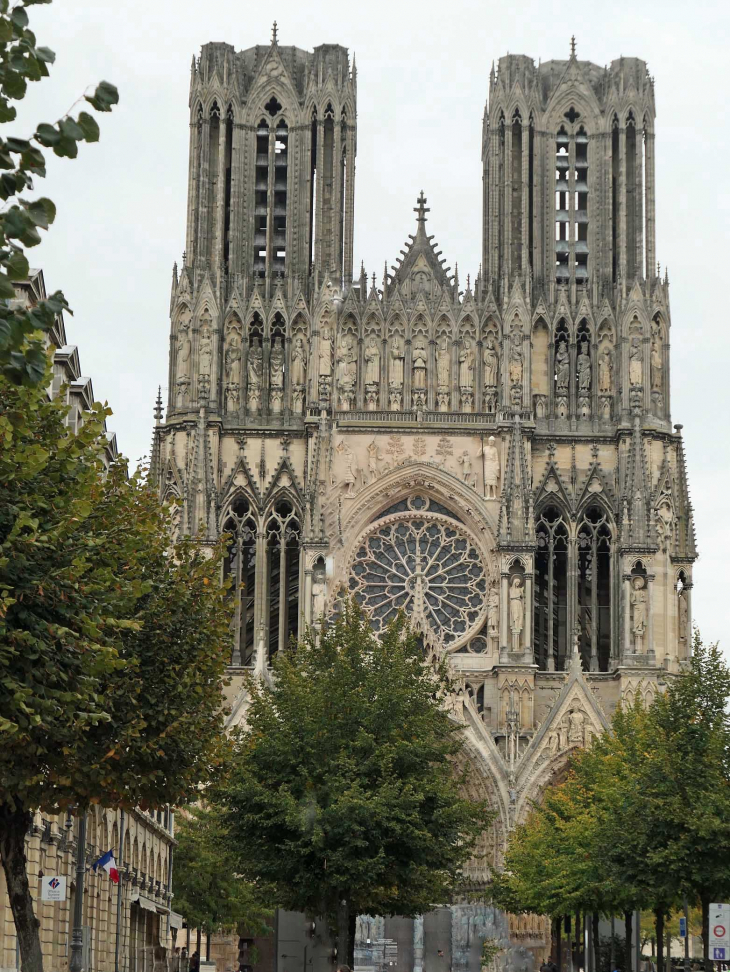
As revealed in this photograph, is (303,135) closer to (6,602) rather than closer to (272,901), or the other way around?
(272,901)

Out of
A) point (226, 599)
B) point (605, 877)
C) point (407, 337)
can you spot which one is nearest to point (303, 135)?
point (407, 337)

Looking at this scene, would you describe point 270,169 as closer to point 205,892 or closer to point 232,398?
point 232,398

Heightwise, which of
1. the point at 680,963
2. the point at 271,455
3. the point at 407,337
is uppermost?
the point at 407,337

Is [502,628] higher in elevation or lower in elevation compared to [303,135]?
lower

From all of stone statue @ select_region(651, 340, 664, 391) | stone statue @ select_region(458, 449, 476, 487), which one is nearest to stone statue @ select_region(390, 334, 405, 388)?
stone statue @ select_region(458, 449, 476, 487)

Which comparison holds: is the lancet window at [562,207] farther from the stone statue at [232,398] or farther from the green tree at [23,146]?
the green tree at [23,146]

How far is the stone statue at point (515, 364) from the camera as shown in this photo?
69.1 meters

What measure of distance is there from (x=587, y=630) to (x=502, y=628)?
441cm

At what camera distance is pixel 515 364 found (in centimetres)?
6919

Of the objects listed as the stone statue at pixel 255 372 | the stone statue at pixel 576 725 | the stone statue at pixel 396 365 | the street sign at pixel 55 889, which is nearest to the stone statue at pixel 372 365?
the stone statue at pixel 396 365

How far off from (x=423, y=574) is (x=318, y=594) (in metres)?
4.28

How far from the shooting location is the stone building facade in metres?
38.6

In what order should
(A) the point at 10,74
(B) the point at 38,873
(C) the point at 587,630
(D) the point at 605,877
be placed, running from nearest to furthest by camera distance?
(A) the point at 10,74, (B) the point at 38,873, (D) the point at 605,877, (C) the point at 587,630

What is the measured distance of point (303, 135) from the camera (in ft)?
238
